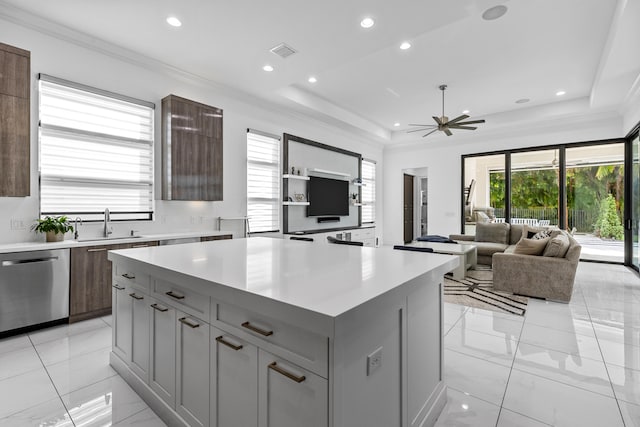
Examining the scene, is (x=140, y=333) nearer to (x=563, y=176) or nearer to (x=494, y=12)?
(x=494, y=12)

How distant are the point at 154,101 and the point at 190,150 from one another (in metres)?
0.79

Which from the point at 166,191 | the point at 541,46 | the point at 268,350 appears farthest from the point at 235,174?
the point at 541,46

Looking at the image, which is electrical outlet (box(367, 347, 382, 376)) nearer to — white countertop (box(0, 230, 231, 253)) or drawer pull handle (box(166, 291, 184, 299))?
drawer pull handle (box(166, 291, 184, 299))

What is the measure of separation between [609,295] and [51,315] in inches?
262

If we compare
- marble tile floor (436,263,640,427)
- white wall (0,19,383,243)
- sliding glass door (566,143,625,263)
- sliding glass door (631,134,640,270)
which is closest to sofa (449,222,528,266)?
sliding glass door (566,143,625,263)

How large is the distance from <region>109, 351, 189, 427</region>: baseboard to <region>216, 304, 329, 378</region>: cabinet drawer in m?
0.75

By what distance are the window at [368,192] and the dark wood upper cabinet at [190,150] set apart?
4823mm

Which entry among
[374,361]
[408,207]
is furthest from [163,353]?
[408,207]

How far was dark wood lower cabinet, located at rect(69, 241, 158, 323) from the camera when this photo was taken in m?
Result: 3.17

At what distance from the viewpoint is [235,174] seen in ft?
17.0

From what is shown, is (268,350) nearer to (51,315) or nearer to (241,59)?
(51,315)

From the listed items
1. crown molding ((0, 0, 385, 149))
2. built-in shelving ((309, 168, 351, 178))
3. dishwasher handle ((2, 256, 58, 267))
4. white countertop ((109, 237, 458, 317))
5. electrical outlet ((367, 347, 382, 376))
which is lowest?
electrical outlet ((367, 347, 382, 376))

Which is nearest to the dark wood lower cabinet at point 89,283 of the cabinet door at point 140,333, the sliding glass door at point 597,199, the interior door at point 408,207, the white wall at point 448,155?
the cabinet door at point 140,333

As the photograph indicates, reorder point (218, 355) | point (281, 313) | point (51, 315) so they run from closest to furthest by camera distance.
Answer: point (281, 313) → point (218, 355) → point (51, 315)
